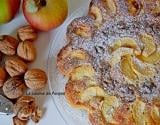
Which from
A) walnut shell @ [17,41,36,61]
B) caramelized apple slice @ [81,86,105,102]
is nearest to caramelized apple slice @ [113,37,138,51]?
caramelized apple slice @ [81,86,105,102]

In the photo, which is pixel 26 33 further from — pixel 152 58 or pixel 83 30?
pixel 152 58

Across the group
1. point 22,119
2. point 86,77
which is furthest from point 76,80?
point 22,119

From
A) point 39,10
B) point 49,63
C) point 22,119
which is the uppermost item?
Answer: point 39,10

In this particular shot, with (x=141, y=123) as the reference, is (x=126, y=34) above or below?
above

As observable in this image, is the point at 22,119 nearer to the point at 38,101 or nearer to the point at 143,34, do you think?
the point at 38,101

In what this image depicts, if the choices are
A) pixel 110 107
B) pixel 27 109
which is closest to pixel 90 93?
pixel 110 107

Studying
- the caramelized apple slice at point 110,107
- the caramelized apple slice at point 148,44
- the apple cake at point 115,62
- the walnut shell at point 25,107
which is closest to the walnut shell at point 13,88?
the walnut shell at point 25,107
